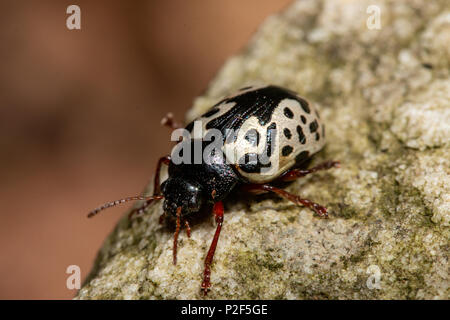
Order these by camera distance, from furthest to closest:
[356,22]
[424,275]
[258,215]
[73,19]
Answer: [73,19]
[356,22]
[258,215]
[424,275]

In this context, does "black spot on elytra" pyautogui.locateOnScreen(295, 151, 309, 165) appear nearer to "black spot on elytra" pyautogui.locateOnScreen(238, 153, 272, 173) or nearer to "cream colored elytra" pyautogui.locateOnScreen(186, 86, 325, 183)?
"cream colored elytra" pyautogui.locateOnScreen(186, 86, 325, 183)

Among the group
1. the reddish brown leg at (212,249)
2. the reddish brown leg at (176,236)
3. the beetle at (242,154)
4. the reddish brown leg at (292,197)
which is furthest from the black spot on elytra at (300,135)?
the reddish brown leg at (176,236)

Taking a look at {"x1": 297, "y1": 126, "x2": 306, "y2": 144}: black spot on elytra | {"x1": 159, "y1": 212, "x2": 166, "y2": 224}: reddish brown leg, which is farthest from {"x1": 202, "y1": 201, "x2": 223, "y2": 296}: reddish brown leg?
{"x1": 297, "y1": 126, "x2": 306, "y2": 144}: black spot on elytra

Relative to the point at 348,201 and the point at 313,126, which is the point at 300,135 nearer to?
the point at 313,126

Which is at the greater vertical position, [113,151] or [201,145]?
[201,145]
